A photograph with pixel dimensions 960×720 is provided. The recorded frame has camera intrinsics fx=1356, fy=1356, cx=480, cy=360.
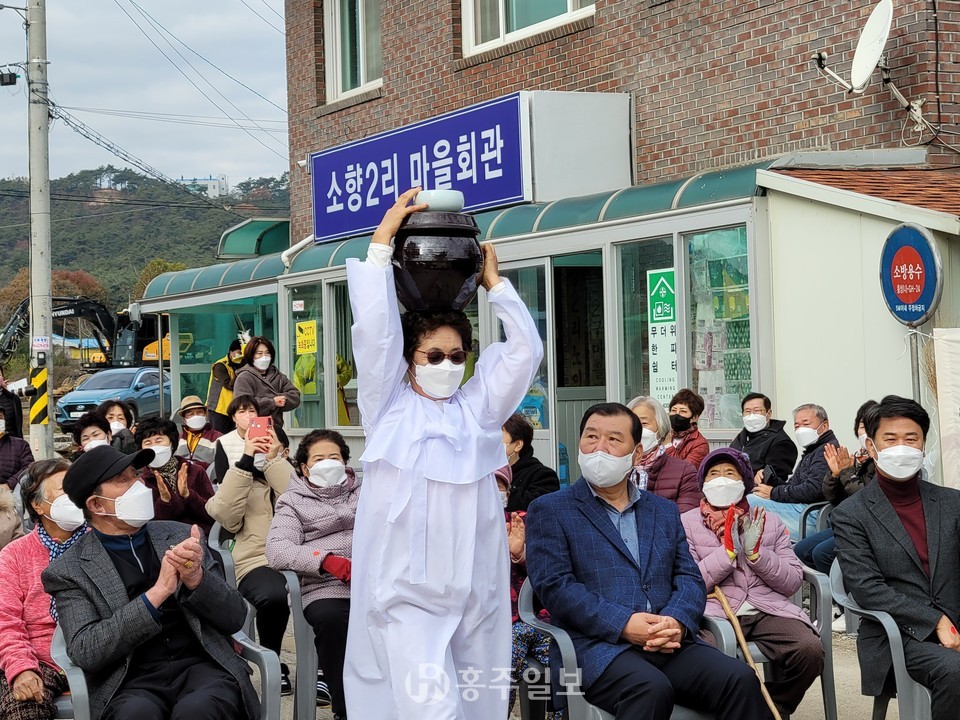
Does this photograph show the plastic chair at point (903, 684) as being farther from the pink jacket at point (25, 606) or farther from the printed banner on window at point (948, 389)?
the printed banner on window at point (948, 389)

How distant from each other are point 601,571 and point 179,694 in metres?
1.60

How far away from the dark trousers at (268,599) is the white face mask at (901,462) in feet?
9.83

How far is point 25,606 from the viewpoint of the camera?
17.3 feet

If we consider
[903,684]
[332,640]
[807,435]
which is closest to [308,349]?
[807,435]

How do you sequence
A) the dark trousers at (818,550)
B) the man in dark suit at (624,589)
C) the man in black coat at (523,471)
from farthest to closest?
the dark trousers at (818,550)
the man in black coat at (523,471)
the man in dark suit at (624,589)

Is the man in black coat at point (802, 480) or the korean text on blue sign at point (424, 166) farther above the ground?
the korean text on blue sign at point (424, 166)

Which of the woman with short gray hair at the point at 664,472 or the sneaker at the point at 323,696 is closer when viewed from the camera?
the sneaker at the point at 323,696

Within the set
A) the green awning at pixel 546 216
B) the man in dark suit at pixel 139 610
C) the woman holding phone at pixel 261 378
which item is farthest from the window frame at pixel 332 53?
the man in dark suit at pixel 139 610

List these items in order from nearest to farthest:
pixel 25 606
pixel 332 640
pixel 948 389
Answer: pixel 25 606 → pixel 332 640 → pixel 948 389

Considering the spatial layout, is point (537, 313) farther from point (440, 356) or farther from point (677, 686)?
point (440, 356)

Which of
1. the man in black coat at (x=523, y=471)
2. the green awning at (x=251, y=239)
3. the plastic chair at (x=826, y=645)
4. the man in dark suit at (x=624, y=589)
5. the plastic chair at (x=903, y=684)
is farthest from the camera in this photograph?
the green awning at (x=251, y=239)

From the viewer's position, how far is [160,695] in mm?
4770

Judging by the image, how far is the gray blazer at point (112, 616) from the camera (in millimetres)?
4609

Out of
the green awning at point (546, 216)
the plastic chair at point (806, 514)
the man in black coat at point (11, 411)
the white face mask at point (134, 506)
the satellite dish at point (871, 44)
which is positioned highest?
the satellite dish at point (871, 44)
